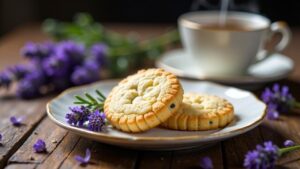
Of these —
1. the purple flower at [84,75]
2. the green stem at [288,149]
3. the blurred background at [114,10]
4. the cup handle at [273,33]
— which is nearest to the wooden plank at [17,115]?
the purple flower at [84,75]

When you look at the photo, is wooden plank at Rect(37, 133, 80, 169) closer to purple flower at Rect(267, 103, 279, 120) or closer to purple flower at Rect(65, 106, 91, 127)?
purple flower at Rect(65, 106, 91, 127)

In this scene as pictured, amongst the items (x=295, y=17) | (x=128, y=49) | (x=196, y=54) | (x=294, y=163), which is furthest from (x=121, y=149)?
(x=295, y=17)

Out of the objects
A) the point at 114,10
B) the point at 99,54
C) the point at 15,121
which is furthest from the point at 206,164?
the point at 114,10

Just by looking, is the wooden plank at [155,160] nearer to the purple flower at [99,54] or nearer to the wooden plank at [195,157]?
the wooden plank at [195,157]

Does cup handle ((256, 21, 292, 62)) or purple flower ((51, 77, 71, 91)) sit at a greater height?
cup handle ((256, 21, 292, 62))

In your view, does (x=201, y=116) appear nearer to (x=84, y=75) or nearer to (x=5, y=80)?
(x=84, y=75)

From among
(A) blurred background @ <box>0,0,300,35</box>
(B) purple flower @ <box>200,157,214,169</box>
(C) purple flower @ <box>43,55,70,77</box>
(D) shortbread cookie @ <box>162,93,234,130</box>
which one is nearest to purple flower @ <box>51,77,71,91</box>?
(C) purple flower @ <box>43,55,70,77</box>
